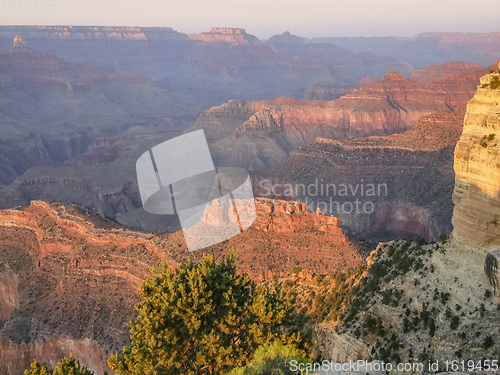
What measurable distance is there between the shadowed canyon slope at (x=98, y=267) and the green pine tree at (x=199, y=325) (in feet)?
45.2

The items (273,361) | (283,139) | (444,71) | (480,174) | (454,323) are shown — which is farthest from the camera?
(444,71)

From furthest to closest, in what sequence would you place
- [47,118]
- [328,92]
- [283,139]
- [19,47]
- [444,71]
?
[19,47]
[47,118]
[328,92]
[444,71]
[283,139]

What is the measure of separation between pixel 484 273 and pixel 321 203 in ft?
153

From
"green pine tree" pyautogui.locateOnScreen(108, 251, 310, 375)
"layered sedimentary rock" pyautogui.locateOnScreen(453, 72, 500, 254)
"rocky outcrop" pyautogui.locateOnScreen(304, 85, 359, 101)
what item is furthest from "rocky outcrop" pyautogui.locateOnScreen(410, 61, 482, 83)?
"green pine tree" pyautogui.locateOnScreen(108, 251, 310, 375)

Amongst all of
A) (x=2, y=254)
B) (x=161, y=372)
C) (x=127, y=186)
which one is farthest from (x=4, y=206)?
(x=161, y=372)

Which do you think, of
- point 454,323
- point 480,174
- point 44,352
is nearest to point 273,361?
point 454,323

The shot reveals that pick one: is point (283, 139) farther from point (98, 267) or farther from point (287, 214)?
point (98, 267)

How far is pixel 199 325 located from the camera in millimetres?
18219

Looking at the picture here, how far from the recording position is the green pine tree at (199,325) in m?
18.2

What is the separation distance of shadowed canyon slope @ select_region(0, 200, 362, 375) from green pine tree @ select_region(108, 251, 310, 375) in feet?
45.2

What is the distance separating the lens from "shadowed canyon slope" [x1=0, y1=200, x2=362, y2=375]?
33.4 m

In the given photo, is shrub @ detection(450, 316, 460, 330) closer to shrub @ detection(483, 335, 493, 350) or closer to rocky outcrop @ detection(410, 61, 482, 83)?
shrub @ detection(483, 335, 493, 350)

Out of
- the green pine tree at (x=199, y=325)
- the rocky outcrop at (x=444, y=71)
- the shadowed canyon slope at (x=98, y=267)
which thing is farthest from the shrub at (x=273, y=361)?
the rocky outcrop at (x=444, y=71)

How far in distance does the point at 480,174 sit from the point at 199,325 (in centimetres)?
1126
